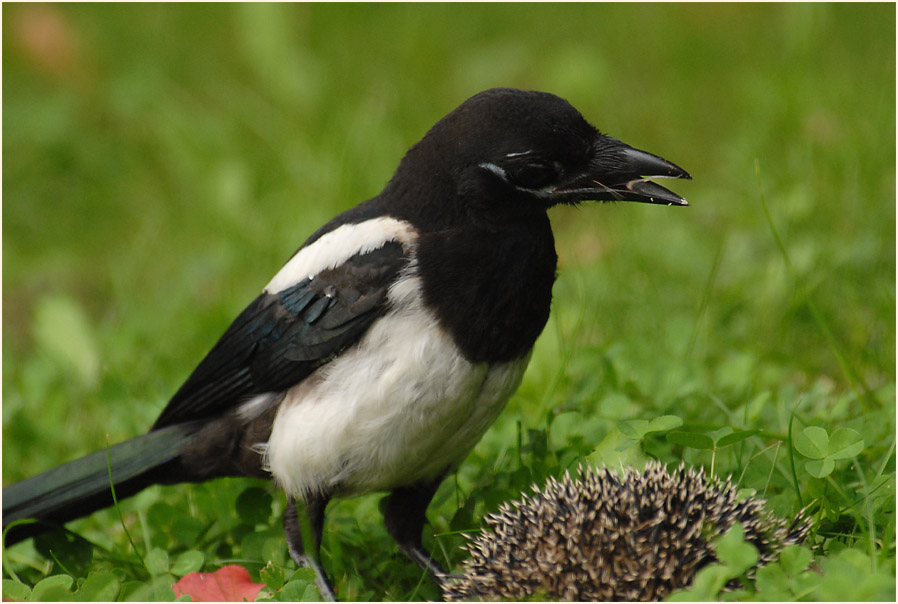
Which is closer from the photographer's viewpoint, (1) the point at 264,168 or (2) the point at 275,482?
(2) the point at 275,482

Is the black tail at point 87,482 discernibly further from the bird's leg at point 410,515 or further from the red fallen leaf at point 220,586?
the bird's leg at point 410,515

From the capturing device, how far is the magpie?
2.72 meters

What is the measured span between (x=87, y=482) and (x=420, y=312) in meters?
1.24

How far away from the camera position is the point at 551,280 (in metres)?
2.89

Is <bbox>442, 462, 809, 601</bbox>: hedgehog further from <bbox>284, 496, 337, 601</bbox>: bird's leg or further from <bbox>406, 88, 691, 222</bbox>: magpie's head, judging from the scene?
<bbox>406, 88, 691, 222</bbox>: magpie's head

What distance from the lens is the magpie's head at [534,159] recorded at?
2734 mm

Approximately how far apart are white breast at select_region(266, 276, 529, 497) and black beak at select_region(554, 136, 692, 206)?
478 millimetres

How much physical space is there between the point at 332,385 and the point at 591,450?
76 centimetres

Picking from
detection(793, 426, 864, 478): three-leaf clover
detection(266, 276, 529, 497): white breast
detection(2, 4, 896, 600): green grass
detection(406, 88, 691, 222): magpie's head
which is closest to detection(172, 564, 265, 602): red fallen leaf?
detection(2, 4, 896, 600): green grass

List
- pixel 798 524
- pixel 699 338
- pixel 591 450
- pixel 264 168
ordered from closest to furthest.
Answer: pixel 798 524, pixel 591 450, pixel 699 338, pixel 264 168

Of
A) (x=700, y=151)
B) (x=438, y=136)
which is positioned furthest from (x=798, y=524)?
(x=700, y=151)

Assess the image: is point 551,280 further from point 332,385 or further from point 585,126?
point 332,385

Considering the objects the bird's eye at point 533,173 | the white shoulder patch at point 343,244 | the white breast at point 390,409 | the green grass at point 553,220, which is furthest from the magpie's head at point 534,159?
the green grass at point 553,220

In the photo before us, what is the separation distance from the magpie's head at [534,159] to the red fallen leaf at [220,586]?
47.0 inches
